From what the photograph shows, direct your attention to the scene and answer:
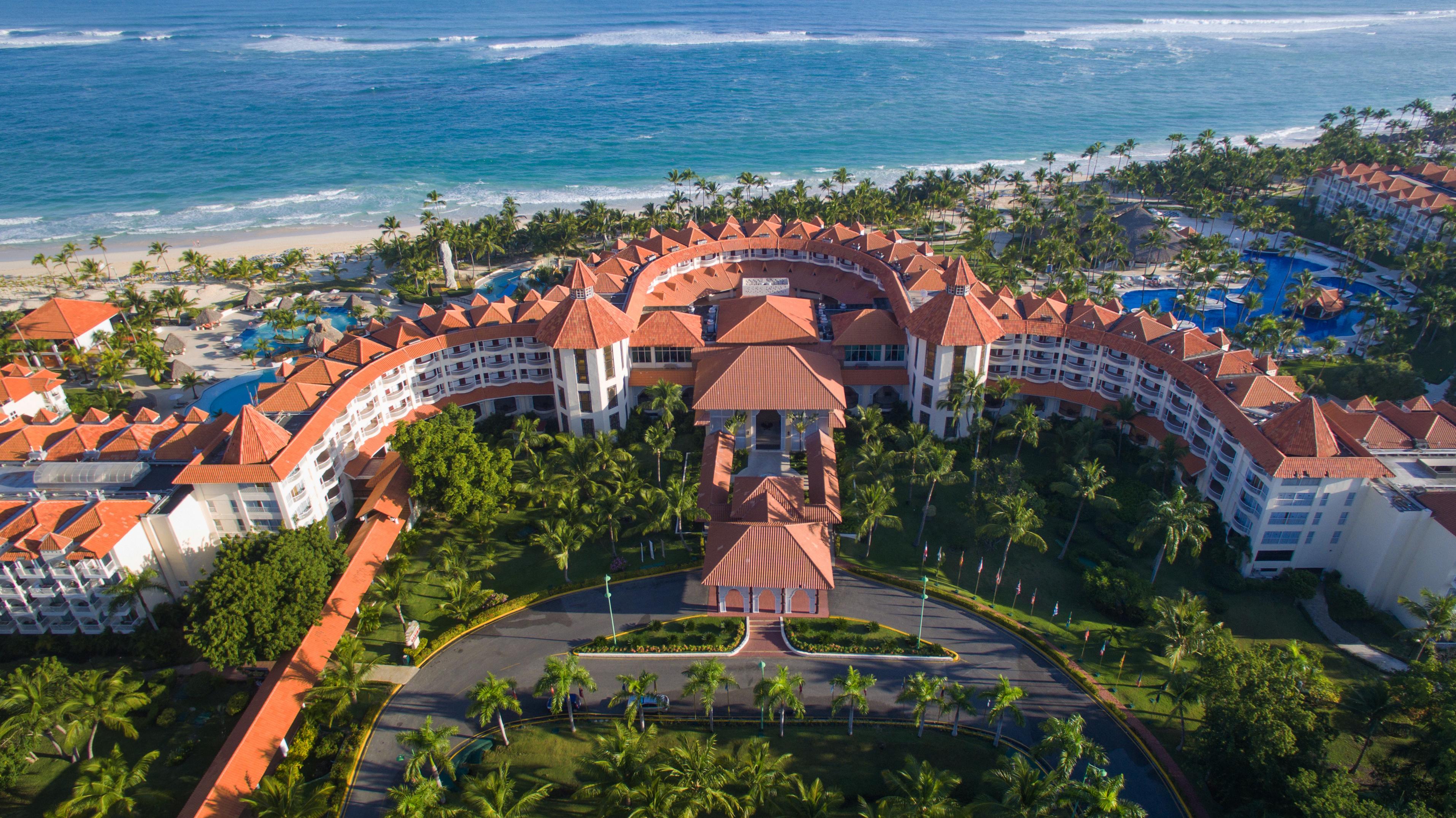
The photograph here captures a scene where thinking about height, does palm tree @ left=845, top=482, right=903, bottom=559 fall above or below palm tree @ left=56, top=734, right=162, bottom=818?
above

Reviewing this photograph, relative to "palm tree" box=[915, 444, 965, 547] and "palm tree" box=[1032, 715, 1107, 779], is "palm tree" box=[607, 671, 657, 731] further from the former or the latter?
"palm tree" box=[915, 444, 965, 547]

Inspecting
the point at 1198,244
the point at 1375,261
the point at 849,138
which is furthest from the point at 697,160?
the point at 1375,261

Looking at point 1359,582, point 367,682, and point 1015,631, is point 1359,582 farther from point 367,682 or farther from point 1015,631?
point 367,682

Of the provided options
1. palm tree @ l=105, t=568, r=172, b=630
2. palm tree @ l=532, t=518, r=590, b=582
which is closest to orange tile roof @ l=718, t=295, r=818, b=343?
palm tree @ l=532, t=518, r=590, b=582

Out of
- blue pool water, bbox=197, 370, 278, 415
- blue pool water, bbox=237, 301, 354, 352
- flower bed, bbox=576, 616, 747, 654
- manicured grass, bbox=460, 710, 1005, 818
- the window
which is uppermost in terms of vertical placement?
the window

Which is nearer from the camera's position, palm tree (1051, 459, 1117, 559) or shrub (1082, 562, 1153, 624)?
shrub (1082, 562, 1153, 624)

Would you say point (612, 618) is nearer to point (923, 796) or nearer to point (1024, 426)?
point (923, 796)
